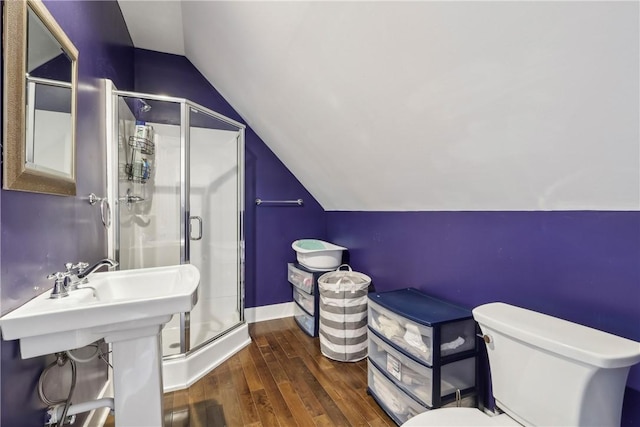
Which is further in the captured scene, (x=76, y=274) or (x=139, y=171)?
(x=139, y=171)

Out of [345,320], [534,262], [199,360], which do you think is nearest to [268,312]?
[199,360]

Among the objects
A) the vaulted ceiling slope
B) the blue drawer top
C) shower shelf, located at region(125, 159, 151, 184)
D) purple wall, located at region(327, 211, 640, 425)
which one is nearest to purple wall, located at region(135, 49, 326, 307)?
the vaulted ceiling slope

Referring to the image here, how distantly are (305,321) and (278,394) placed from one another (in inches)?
35.6

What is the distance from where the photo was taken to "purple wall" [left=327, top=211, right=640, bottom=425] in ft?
3.17

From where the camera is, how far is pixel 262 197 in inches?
114

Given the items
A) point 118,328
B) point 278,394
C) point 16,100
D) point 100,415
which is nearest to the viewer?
point 16,100

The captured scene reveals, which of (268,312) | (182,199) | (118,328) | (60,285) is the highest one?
(182,199)

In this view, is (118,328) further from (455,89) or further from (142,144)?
(142,144)

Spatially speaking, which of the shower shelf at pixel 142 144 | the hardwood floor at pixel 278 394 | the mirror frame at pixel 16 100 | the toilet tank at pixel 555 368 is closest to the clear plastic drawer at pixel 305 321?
the hardwood floor at pixel 278 394

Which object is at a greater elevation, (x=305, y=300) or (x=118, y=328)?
(x=118, y=328)

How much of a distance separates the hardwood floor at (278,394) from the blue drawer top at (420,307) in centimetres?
62

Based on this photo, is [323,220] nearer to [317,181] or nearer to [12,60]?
[317,181]

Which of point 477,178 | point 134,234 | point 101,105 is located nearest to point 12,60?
point 101,105

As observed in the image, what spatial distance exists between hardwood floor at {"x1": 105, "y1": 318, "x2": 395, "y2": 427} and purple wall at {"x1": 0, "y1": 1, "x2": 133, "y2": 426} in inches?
22.3
